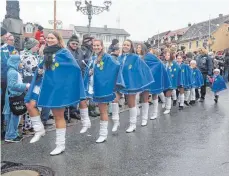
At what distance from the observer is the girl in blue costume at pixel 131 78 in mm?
6965

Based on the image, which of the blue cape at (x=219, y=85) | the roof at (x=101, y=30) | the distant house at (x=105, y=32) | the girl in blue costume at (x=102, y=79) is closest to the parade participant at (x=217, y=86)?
the blue cape at (x=219, y=85)

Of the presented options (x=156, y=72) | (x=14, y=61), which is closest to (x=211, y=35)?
(x=156, y=72)

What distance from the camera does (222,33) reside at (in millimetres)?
59469

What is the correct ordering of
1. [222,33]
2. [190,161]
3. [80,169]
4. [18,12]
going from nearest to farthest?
[80,169]
[190,161]
[18,12]
[222,33]

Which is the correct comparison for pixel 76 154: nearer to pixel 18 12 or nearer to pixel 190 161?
pixel 190 161

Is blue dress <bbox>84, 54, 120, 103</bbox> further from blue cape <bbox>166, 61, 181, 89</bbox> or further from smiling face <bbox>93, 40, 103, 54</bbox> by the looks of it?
blue cape <bbox>166, 61, 181, 89</bbox>

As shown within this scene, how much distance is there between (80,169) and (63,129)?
953mm

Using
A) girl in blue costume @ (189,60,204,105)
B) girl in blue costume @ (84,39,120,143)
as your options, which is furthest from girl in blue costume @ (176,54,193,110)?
girl in blue costume @ (84,39,120,143)

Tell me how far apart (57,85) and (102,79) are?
43.3 inches

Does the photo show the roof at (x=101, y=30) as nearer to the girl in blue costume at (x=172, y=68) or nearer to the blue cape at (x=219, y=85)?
the blue cape at (x=219, y=85)

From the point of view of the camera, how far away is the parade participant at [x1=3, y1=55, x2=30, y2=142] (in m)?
5.81

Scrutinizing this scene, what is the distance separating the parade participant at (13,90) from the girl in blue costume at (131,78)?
2.00 metres

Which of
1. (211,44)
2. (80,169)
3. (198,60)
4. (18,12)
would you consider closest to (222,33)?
(211,44)

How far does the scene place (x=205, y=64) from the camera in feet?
41.5
